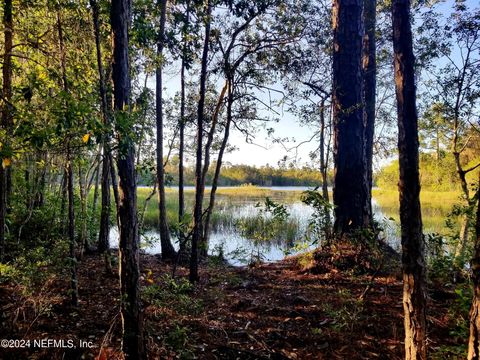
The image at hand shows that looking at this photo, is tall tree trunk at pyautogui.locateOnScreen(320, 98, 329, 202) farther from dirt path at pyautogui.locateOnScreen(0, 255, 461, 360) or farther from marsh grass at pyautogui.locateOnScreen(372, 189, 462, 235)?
dirt path at pyautogui.locateOnScreen(0, 255, 461, 360)

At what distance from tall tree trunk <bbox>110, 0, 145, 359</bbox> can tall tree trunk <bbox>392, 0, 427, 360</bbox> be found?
245 cm

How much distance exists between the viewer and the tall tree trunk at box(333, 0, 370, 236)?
6094 mm

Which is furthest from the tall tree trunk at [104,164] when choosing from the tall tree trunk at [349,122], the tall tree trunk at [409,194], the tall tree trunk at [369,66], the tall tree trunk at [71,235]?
the tall tree trunk at [369,66]

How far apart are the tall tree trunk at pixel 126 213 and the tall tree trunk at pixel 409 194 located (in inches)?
96.3

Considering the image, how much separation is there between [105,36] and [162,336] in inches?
183


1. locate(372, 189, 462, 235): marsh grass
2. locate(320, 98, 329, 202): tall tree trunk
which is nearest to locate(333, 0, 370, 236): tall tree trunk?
locate(372, 189, 462, 235): marsh grass

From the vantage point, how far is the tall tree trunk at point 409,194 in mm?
2551

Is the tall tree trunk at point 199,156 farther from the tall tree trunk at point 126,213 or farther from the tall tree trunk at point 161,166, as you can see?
the tall tree trunk at point 161,166

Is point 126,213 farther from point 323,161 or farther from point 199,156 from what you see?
point 323,161

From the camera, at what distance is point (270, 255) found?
36.4ft

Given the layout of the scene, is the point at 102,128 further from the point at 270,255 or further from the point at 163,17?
the point at 270,255

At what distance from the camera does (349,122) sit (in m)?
6.25

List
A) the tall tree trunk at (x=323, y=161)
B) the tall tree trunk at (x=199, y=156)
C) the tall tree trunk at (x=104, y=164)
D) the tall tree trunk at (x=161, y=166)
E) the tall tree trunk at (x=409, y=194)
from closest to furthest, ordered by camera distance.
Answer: the tall tree trunk at (x=409, y=194) → the tall tree trunk at (x=104, y=164) → the tall tree trunk at (x=199, y=156) → the tall tree trunk at (x=161, y=166) → the tall tree trunk at (x=323, y=161)

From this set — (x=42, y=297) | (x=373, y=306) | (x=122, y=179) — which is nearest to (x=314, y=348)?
(x=373, y=306)
